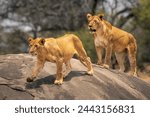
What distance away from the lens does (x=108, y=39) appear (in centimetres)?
1462

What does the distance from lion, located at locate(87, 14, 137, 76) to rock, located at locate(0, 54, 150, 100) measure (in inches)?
22.5

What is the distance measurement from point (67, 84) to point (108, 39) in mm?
2389

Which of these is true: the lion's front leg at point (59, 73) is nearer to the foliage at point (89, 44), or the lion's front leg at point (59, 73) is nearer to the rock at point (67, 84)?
the rock at point (67, 84)

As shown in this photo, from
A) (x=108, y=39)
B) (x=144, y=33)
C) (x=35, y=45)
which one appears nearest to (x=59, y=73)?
(x=35, y=45)

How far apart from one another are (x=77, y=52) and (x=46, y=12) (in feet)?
82.5

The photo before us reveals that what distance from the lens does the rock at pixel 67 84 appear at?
Result: 12453 millimetres

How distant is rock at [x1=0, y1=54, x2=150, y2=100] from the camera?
490 inches

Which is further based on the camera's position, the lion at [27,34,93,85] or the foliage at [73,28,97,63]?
the foliage at [73,28,97,63]

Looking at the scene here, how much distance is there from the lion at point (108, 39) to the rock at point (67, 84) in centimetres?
57

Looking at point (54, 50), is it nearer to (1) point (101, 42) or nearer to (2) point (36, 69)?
(2) point (36, 69)

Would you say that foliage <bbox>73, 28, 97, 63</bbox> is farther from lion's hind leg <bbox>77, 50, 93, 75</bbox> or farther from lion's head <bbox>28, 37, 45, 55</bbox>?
lion's head <bbox>28, 37, 45, 55</bbox>

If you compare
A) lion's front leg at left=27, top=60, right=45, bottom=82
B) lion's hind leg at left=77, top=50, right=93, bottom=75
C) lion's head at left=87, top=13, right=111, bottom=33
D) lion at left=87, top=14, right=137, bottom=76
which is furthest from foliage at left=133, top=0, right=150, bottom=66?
lion's front leg at left=27, top=60, right=45, bottom=82

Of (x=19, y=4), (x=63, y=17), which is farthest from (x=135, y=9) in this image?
(x=19, y=4)

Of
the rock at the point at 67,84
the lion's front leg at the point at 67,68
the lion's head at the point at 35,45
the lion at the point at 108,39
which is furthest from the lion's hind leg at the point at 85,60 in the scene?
the lion's head at the point at 35,45
